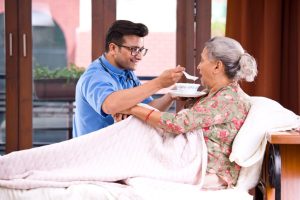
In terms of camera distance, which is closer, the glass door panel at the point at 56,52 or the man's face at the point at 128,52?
the man's face at the point at 128,52

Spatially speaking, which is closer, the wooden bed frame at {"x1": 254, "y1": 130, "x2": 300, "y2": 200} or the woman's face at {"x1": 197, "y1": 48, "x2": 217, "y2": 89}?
the wooden bed frame at {"x1": 254, "y1": 130, "x2": 300, "y2": 200}

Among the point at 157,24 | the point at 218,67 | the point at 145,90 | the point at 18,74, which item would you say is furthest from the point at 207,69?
the point at 18,74

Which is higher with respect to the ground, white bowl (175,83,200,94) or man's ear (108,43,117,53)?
man's ear (108,43,117,53)

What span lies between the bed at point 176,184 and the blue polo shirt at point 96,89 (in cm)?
40

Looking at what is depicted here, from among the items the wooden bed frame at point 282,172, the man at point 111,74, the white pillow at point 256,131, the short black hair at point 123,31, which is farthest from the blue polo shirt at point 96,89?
the wooden bed frame at point 282,172

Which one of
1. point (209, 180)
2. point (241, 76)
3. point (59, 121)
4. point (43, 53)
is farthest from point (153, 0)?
point (209, 180)

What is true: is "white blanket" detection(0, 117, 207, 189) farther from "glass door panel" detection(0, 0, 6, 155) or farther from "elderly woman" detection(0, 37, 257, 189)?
"glass door panel" detection(0, 0, 6, 155)

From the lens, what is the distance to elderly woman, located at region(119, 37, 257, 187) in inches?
82.6

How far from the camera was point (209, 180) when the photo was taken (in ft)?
7.01

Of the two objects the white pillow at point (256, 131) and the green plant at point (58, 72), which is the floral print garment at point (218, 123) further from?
the green plant at point (58, 72)

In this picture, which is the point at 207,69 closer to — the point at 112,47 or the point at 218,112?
the point at 218,112

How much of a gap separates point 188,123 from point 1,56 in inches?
83.9

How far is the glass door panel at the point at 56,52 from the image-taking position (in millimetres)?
3752

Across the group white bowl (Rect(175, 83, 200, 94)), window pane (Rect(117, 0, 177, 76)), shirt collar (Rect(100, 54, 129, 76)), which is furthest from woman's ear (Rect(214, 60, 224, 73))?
window pane (Rect(117, 0, 177, 76))
